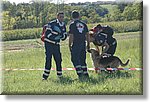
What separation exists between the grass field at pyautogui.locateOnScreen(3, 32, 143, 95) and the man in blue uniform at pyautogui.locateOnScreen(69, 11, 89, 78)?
0.04m

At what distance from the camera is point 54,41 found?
172 inches

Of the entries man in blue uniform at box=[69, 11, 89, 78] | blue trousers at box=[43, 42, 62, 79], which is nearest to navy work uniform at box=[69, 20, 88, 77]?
man in blue uniform at box=[69, 11, 89, 78]

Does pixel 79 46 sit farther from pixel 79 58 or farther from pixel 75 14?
pixel 75 14

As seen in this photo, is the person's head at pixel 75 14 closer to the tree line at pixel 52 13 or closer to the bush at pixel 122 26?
the tree line at pixel 52 13

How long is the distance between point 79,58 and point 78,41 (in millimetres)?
149

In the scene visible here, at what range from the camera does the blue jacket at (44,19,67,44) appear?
4.35 metres

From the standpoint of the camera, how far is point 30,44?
441cm

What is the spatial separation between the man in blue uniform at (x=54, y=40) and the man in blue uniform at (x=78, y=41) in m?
0.08

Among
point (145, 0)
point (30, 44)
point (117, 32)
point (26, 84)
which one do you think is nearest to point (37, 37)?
point (30, 44)

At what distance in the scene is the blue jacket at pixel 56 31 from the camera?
4.35 m

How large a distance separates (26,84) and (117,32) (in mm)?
909

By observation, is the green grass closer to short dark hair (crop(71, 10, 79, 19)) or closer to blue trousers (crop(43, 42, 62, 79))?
blue trousers (crop(43, 42, 62, 79))

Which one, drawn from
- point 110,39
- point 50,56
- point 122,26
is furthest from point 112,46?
point 50,56

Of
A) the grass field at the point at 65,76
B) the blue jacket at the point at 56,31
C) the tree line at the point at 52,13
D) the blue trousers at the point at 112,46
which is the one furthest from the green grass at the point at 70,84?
the tree line at the point at 52,13
